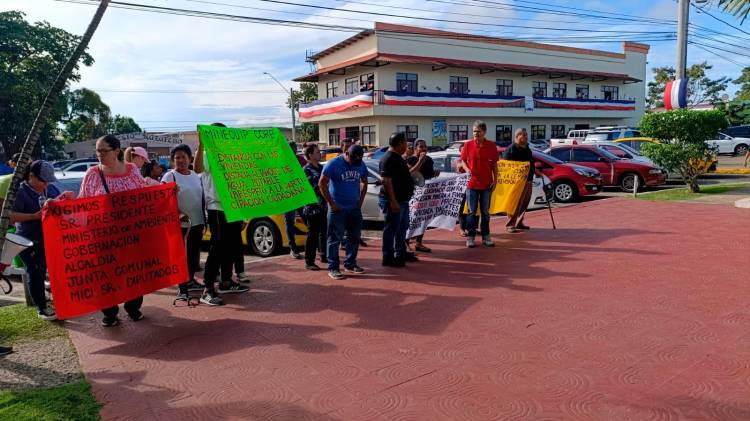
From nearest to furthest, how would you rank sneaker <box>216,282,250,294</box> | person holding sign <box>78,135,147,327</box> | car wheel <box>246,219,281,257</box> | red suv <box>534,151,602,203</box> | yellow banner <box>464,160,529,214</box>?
person holding sign <box>78,135,147,327</box> < sneaker <box>216,282,250,294</box> < car wheel <box>246,219,281,257</box> < yellow banner <box>464,160,529,214</box> < red suv <box>534,151,602,203</box>

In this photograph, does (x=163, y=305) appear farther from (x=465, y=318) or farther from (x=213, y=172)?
(x=465, y=318)

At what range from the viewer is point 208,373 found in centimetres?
406

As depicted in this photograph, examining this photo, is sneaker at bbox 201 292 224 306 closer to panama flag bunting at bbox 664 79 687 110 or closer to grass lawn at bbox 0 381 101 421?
grass lawn at bbox 0 381 101 421

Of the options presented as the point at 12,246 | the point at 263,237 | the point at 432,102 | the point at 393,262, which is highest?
the point at 432,102

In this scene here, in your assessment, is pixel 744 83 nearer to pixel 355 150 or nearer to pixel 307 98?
pixel 307 98

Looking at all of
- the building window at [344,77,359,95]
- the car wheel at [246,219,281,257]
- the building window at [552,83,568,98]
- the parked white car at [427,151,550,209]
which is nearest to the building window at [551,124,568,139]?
the building window at [552,83,568,98]

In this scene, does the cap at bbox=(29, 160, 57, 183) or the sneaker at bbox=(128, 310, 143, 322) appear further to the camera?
the sneaker at bbox=(128, 310, 143, 322)

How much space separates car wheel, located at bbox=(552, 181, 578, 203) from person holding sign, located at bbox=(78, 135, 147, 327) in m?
11.5

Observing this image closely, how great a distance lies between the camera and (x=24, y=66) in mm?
38531

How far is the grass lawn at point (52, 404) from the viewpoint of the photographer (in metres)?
3.42

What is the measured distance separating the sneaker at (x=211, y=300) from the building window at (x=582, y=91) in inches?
1815

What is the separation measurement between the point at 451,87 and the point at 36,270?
36.5m

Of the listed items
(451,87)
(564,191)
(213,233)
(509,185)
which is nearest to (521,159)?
(509,185)

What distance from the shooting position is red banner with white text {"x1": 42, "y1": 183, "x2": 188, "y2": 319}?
4633 millimetres
